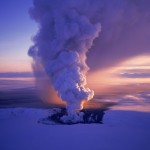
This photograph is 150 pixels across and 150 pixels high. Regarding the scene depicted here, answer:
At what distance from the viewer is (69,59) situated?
4062 cm

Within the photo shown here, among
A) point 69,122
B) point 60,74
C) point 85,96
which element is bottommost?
point 69,122

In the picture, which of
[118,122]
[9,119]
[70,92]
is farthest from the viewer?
[9,119]

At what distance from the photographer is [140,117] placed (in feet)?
147

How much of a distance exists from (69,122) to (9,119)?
10.2 metres

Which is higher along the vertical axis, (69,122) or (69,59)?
(69,59)

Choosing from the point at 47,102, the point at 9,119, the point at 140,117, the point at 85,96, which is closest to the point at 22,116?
the point at 9,119

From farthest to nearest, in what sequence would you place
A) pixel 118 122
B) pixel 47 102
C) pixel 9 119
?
pixel 47 102, pixel 9 119, pixel 118 122

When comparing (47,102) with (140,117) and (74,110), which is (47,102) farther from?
(140,117)

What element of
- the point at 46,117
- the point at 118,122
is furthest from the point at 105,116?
the point at 46,117

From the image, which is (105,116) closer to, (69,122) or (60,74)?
(69,122)

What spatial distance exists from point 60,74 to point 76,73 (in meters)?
2.46

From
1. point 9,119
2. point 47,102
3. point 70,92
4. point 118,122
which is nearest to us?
point 70,92

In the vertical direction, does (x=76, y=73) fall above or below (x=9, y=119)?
above

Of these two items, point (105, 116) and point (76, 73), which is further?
point (105, 116)
